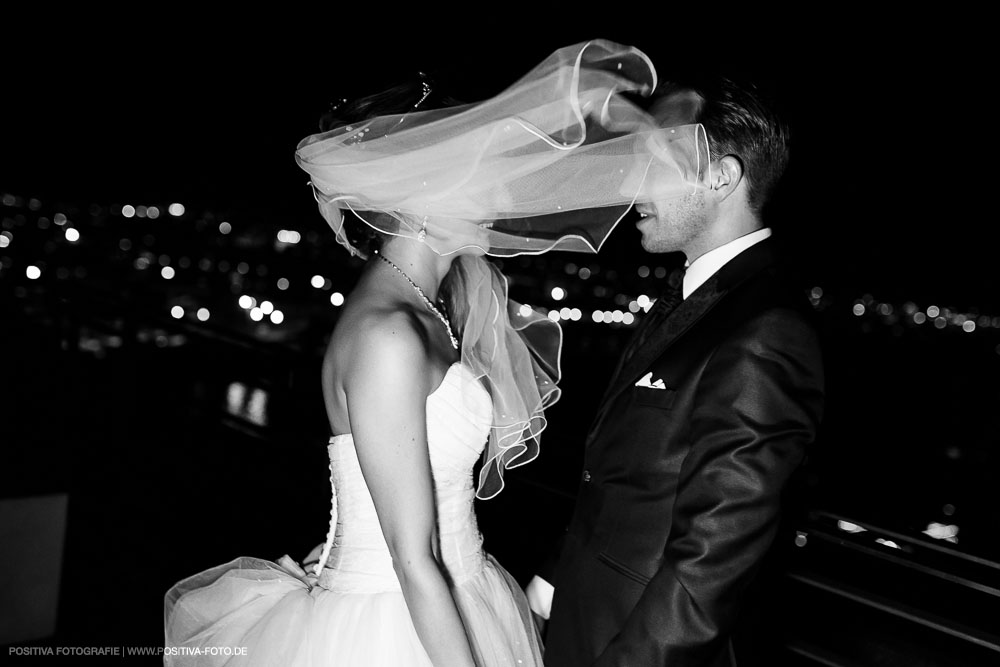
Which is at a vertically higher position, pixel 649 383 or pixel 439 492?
pixel 649 383

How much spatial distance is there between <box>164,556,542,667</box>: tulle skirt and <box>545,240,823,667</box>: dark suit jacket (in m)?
0.18

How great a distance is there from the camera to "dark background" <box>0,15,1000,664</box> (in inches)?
153

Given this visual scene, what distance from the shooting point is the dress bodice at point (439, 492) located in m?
1.64

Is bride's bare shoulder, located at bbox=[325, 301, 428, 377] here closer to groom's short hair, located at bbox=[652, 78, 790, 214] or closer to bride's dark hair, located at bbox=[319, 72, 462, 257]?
bride's dark hair, located at bbox=[319, 72, 462, 257]

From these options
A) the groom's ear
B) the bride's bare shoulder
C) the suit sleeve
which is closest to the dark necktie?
the groom's ear

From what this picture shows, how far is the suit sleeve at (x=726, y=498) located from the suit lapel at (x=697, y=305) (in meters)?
0.19

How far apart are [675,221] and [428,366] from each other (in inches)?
23.1

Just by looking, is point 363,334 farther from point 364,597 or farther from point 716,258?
point 716,258

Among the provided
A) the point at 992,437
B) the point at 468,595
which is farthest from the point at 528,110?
the point at 992,437

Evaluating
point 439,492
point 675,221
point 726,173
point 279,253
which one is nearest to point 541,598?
point 439,492

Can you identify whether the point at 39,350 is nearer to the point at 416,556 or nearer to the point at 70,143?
the point at 416,556

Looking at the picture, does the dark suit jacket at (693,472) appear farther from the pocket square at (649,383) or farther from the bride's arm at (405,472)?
the bride's arm at (405,472)

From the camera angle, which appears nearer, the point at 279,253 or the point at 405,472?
the point at 405,472

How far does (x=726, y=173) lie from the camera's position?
149 cm
